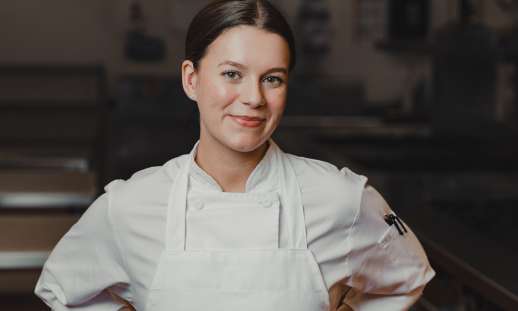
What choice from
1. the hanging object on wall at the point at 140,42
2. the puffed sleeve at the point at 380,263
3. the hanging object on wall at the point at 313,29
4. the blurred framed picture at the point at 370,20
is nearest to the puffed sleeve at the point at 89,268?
the puffed sleeve at the point at 380,263

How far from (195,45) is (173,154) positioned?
127 inches

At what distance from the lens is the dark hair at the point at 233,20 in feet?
3.75

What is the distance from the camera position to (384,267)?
1274 mm

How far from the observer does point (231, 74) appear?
3.76 ft

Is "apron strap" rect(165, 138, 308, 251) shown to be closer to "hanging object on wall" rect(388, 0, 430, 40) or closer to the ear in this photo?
the ear

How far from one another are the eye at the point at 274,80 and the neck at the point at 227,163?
4.7 inches

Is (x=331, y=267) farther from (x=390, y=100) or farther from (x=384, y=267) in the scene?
(x=390, y=100)

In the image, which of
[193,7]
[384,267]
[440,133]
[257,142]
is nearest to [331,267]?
[384,267]

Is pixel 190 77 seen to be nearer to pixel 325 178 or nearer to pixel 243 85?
pixel 243 85

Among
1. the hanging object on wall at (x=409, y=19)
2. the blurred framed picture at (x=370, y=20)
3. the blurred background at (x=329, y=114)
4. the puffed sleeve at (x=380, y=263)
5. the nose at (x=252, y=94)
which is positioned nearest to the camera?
the nose at (x=252, y=94)

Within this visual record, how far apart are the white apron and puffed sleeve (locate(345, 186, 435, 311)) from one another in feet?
0.28

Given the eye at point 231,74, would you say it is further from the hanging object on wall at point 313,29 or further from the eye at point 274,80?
the hanging object on wall at point 313,29

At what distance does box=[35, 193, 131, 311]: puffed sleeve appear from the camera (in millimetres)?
1241

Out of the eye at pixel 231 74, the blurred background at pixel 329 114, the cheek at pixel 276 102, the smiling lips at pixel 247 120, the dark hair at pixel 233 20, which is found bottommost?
the blurred background at pixel 329 114
